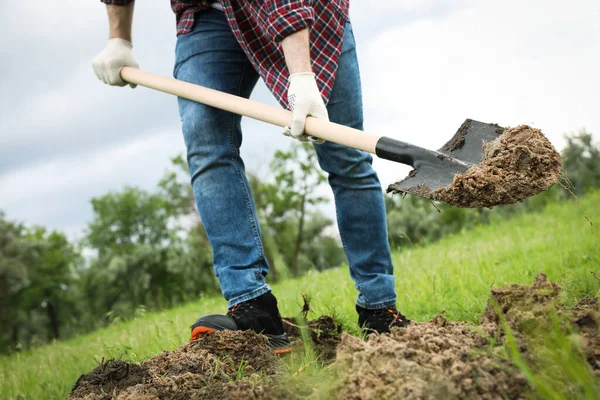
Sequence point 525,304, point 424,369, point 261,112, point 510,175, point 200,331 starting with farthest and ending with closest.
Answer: point 261,112, point 200,331, point 510,175, point 525,304, point 424,369

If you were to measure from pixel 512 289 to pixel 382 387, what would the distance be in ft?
2.31

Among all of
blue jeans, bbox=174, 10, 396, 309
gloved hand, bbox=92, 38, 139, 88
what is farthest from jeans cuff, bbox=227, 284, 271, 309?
gloved hand, bbox=92, 38, 139, 88

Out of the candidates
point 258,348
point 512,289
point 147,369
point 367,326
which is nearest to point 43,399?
point 147,369

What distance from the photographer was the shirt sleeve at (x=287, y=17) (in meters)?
2.38

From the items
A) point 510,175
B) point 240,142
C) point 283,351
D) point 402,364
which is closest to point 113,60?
point 240,142

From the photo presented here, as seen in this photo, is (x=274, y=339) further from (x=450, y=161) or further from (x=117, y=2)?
(x=117, y=2)

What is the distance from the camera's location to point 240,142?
9.29 ft

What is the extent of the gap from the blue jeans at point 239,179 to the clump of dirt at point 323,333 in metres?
0.23

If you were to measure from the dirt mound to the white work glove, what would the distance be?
1083 millimetres

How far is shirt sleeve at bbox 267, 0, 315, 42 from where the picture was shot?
238cm

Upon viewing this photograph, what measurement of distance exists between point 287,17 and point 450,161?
938mm

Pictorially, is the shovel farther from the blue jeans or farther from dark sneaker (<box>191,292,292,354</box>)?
dark sneaker (<box>191,292,292,354</box>)

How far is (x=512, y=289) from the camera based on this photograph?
1.86 m

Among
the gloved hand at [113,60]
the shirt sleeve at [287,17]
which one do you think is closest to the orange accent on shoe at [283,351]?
the shirt sleeve at [287,17]
